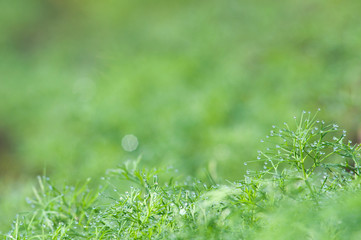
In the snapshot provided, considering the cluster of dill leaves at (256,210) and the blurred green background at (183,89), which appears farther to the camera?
the blurred green background at (183,89)

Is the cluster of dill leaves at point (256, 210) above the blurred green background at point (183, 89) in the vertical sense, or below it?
below

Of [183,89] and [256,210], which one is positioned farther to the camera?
[183,89]

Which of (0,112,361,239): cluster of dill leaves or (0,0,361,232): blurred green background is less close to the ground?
(0,0,361,232): blurred green background

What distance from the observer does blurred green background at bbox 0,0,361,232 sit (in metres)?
3.45

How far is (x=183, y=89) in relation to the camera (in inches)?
175

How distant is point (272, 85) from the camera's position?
4.09 metres

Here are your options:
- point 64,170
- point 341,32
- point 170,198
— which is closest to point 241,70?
point 341,32

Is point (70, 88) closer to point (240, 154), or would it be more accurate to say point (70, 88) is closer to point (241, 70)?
point (241, 70)

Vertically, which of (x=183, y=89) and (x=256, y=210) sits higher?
(x=183, y=89)

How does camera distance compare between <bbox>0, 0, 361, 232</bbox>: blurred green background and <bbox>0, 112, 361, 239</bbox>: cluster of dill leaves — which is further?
<bbox>0, 0, 361, 232</bbox>: blurred green background

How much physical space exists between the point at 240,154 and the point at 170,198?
1.62 m

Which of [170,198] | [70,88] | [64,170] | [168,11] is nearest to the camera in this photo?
[170,198]

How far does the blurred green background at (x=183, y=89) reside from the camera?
136 inches

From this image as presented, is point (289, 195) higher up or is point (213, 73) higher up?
point (213, 73)
